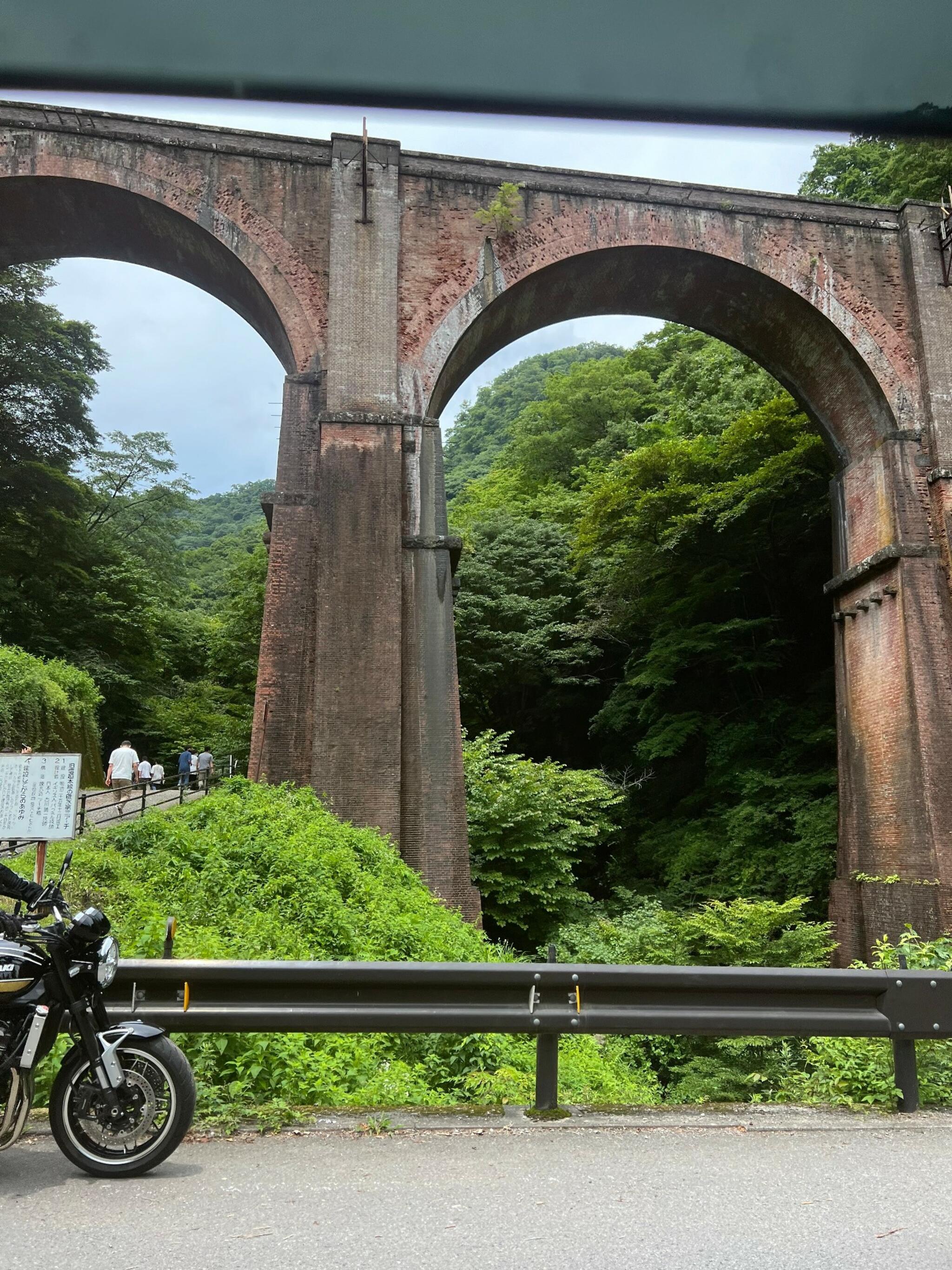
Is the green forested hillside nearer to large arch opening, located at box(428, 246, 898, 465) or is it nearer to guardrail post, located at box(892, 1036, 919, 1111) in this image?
large arch opening, located at box(428, 246, 898, 465)

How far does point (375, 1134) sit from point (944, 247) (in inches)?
632

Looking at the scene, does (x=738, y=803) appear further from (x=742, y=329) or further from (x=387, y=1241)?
(x=387, y=1241)

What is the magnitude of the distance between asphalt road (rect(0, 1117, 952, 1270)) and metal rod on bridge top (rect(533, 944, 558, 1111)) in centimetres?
20

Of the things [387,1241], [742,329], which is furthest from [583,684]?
[387,1241]

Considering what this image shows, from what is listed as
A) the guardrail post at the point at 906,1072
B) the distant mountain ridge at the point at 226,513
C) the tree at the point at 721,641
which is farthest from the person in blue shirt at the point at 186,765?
the distant mountain ridge at the point at 226,513

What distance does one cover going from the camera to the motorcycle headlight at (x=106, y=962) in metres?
3.59

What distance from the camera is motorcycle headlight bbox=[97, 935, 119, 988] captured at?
3.59m

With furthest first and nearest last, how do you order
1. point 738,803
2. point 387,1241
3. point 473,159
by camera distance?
point 738,803 → point 473,159 → point 387,1241

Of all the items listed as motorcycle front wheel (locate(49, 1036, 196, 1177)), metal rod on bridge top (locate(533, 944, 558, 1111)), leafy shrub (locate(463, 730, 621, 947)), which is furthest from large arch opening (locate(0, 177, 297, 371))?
motorcycle front wheel (locate(49, 1036, 196, 1177))

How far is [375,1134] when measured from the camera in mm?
3900

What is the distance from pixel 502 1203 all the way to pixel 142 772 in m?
17.0

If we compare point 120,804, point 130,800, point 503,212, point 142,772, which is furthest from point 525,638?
point 130,800

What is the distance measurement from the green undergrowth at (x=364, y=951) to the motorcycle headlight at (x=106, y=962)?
2.85ft

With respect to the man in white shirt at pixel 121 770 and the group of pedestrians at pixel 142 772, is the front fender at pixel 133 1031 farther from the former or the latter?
the man in white shirt at pixel 121 770
